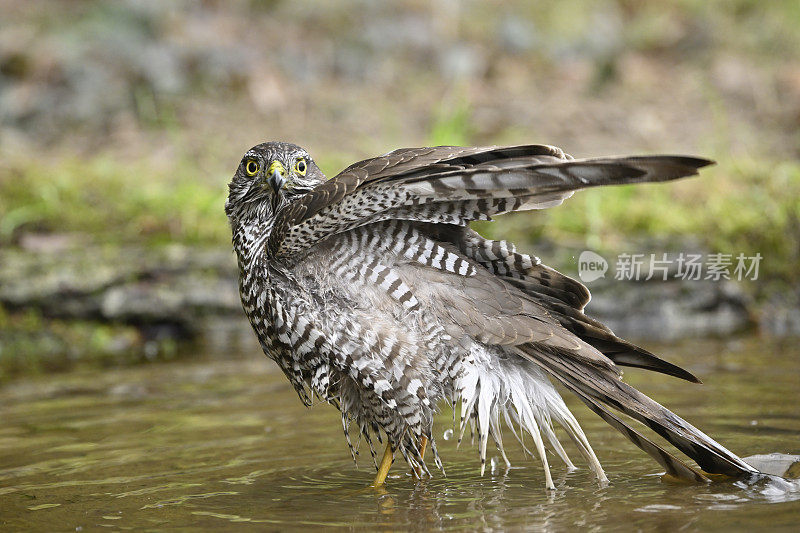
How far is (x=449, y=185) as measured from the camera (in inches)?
121

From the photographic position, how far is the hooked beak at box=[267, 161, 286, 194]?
151 inches

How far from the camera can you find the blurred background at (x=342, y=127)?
640 cm

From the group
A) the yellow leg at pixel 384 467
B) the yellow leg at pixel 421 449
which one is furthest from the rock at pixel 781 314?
the yellow leg at pixel 384 467

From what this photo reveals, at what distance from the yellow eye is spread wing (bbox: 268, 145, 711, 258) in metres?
0.58

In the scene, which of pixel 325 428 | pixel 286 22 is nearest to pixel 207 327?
pixel 325 428

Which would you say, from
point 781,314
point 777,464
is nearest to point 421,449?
point 777,464

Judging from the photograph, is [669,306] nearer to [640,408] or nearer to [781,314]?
[781,314]

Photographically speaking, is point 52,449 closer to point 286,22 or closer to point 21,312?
point 21,312

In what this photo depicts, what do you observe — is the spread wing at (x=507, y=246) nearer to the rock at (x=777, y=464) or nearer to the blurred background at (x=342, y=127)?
the rock at (x=777, y=464)

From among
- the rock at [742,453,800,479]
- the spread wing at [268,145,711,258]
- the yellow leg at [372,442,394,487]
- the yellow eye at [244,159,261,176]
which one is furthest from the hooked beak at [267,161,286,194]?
the rock at [742,453,800,479]

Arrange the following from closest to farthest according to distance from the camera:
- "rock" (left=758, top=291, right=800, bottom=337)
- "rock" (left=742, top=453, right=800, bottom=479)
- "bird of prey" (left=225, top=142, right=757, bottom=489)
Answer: "rock" (left=742, top=453, right=800, bottom=479) < "bird of prey" (left=225, top=142, right=757, bottom=489) < "rock" (left=758, top=291, right=800, bottom=337)

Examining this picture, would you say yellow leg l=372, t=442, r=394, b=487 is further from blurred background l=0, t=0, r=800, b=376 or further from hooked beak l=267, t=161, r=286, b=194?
blurred background l=0, t=0, r=800, b=376

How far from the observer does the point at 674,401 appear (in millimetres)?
4695

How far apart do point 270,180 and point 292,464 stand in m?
1.14
